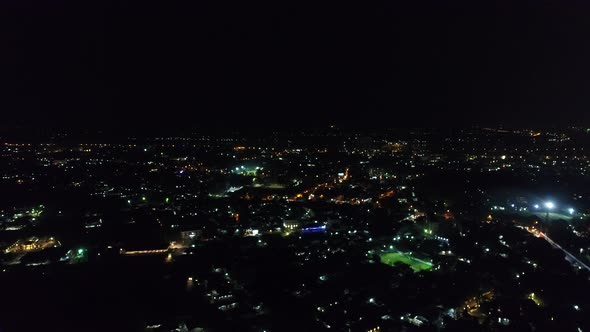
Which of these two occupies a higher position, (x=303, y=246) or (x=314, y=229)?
(x=303, y=246)

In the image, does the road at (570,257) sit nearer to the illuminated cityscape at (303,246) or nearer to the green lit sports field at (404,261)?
the illuminated cityscape at (303,246)

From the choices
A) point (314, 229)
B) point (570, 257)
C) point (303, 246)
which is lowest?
point (314, 229)

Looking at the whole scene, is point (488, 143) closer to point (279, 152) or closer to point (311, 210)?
point (279, 152)

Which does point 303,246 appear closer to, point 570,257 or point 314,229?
point 314,229

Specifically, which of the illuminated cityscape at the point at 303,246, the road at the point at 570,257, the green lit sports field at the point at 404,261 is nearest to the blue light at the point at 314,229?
the illuminated cityscape at the point at 303,246

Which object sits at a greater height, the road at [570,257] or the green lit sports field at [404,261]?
the road at [570,257]

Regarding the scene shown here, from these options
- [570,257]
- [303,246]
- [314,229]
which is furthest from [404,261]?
[570,257]

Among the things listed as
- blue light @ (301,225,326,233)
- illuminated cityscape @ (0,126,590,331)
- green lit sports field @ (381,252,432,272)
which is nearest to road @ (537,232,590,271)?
illuminated cityscape @ (0,126,590,331)

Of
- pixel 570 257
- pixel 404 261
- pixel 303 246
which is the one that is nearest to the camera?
pixel 404 261

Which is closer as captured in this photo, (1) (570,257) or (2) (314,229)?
(1) (570,257)
